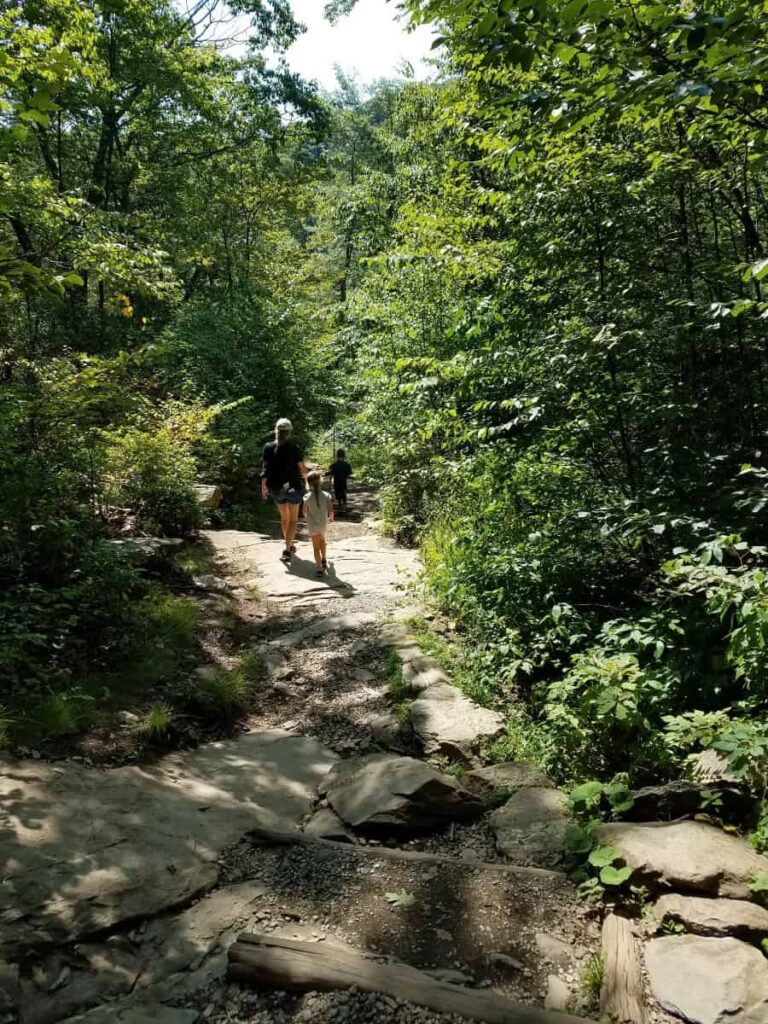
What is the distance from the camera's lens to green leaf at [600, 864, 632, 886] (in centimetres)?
298

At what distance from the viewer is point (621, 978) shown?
2.53 meters

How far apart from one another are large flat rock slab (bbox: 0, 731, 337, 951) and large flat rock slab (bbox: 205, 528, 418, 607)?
12.0 ft

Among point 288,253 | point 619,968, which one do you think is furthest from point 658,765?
point 288,253

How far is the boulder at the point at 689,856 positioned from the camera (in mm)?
2859

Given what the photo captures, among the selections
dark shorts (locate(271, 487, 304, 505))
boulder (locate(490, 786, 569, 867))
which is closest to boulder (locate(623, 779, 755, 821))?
boulder (locate(490, 786, 569, 867))

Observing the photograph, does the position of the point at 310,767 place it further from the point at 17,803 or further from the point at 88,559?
the point at 88,559

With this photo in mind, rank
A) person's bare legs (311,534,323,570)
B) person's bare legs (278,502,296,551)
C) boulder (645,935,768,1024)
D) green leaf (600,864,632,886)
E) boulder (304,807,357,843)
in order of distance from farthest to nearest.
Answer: person's bare legs (278,502,296,551)
person's bare legs (311,534,323,570)
boulder (304,807,357,843)
green leaf (600,864,632,886)
boulder (645,935,768,1024)

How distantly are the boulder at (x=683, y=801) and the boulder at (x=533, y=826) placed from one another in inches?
16.1

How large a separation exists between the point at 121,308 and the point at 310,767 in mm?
4877

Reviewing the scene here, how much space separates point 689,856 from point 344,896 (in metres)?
1.73

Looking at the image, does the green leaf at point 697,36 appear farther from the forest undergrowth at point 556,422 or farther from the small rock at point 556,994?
the small rock at point 556,994

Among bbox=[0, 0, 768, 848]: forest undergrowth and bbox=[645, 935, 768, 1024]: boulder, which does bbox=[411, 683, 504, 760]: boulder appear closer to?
bbox=[0, 0, 768, 848]: forest undergrowth

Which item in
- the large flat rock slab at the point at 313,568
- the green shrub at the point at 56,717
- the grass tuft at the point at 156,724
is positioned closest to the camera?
the green shrub at the point at 56,717

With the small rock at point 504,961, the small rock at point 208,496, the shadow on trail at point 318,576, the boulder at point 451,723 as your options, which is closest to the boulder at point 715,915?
the small rock at point 504,961
